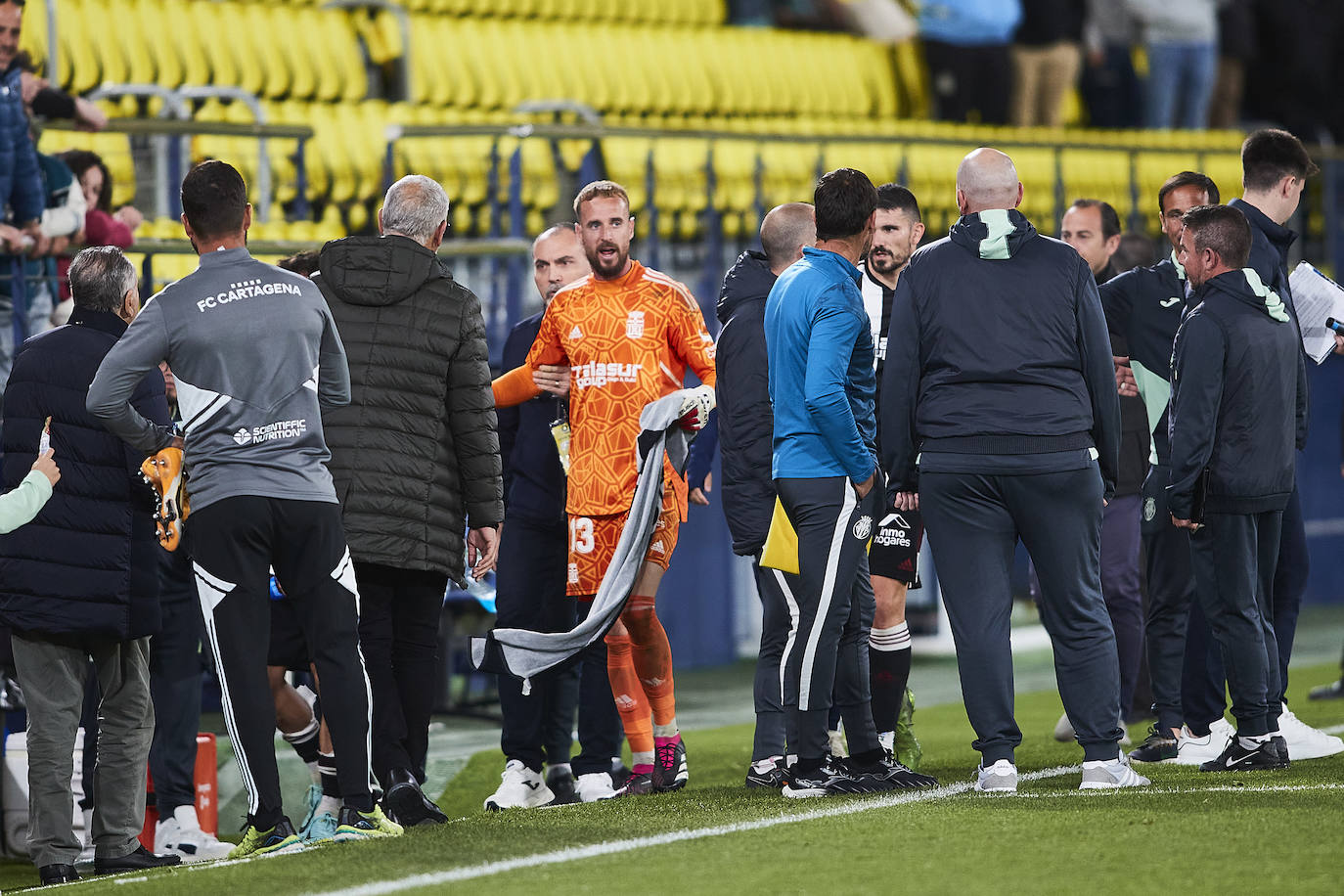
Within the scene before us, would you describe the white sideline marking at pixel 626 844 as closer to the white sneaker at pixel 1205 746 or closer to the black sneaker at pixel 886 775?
the black sneaker at pixel 886 775

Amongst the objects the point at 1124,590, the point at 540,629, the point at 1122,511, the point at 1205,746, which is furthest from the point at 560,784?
the point at 1122,511

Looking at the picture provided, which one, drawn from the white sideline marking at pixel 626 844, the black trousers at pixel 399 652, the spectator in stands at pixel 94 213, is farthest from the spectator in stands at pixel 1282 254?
the spectator in stands at pixel 94 213

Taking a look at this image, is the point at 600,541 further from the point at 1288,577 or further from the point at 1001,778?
the point at 1288,577

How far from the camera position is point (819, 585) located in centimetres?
570

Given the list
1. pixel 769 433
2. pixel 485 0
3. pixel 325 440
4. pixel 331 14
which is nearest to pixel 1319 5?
pixel 485 0

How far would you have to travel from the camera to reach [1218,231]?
631 cm

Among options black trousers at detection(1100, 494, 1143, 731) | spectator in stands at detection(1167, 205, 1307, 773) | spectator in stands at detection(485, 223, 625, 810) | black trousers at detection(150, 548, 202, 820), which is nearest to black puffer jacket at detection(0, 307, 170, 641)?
black trousers at detection(150, 548, 202, 820)

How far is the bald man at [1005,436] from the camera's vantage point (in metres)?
5.56

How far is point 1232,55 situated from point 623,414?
12.2 metres

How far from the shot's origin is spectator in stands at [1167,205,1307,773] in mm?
6203

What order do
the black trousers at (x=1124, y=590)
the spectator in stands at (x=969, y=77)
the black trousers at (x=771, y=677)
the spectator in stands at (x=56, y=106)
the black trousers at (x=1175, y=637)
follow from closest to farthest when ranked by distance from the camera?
the black trousers at (x=771, y=677) < the black trousers at (x=1175, y=637) < the black trousers at (x=1124, y=590) < the spectator in stands at (x=56, y=106) < the spectator in stands at (x=969, y=77)

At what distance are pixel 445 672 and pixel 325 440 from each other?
4280 millimetres

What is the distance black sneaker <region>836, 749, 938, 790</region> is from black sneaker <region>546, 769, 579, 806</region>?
4.02ft

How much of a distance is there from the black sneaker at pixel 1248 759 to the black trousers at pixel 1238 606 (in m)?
0.05
